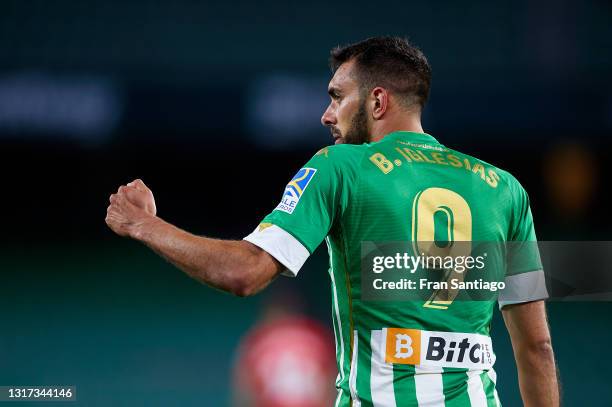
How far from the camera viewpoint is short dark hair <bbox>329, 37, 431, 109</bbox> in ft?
7.18

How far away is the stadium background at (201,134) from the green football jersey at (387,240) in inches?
192

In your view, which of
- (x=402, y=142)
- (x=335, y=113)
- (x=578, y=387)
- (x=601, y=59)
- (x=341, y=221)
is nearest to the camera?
(x=341, y=221)

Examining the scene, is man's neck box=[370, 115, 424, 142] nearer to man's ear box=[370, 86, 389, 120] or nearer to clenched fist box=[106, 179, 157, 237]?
man's ear box=[370, 86, 389, 120]

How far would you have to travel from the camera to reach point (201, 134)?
6.99 meters

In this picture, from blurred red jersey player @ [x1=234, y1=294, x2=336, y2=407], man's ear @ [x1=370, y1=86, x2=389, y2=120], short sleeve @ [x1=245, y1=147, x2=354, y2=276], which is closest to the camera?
short sleeve @ [x1=245, y1=147, x2=354, y2=276]

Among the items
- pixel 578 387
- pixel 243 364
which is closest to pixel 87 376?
pixel 243 364

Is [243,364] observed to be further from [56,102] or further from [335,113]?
[335,113]

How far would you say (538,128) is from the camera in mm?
7023

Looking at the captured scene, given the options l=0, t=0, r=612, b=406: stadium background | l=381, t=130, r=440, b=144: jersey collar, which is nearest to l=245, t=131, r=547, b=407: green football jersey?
l=381, t=130, r=440, b=144: jersey collar

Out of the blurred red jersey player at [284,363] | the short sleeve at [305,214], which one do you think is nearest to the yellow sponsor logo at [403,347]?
the short sleeve at [305,214]

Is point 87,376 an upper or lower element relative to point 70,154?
lower

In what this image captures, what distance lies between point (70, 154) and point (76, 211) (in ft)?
1.74

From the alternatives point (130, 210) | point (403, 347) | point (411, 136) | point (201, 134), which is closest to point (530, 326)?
point (403, 347)

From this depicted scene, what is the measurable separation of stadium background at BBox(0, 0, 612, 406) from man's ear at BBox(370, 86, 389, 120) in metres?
4.59
